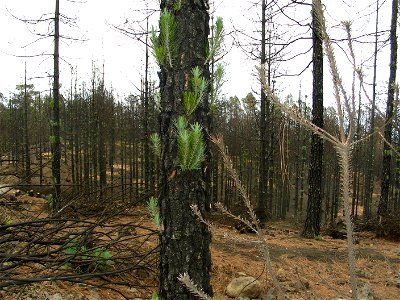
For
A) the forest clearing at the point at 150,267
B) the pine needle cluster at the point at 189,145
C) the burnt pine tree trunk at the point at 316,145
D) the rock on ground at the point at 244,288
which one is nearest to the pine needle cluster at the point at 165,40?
the pine needle cluster at the point at 189,145

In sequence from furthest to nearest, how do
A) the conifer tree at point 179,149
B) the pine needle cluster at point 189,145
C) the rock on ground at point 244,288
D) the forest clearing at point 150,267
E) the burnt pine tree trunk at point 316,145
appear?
the burnt pine tree trunk at point 316,145
the rock on ground at point 244,288
the forest clearing at point 150,267
the conifer tree at point 179,149
the pine needle cluster at point 189,145

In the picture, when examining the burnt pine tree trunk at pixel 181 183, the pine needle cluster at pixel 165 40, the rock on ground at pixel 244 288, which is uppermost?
the pine needle cluster at pixel 165 40

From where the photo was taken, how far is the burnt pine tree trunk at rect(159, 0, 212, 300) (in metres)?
2.14

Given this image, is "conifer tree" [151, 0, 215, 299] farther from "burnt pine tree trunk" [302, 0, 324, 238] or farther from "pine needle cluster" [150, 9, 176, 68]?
"burnt pine tree trunk" [302, 0, 324, 238]

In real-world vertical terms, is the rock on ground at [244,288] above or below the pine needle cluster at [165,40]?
below

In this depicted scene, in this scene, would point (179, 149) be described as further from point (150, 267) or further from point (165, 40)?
point (150, 267)

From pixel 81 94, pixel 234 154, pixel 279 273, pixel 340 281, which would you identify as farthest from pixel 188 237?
pixel 81 94

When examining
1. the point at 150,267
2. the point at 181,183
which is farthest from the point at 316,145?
the point at 181,183

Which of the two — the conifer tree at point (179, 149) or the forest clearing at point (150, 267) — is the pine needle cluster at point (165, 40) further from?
the forest clearing at point (150, 267)

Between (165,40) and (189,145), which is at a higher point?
(165,40)

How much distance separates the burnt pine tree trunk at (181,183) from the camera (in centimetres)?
214

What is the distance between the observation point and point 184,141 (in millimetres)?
1994

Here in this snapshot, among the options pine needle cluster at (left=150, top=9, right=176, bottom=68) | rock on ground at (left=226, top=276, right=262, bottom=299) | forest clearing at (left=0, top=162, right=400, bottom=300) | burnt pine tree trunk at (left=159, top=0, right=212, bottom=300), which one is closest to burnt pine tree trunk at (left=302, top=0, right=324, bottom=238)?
forest clearing at (left=0, top=162, right=400, bottom=300)

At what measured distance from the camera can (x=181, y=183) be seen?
2.15m
